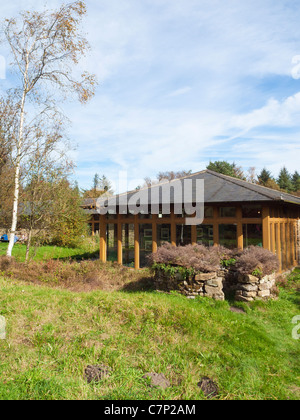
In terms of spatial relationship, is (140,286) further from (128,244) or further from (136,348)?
(136,348)

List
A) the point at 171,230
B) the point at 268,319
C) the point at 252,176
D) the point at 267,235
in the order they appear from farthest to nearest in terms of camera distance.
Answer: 1. the point at 252,176
2. the point at 171,230
3. the point at 267,235
4. the point at 268,319

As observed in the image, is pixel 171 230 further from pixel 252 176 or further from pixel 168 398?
pixel 252 176

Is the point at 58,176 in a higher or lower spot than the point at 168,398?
higher

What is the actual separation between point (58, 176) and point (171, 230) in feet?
19.5

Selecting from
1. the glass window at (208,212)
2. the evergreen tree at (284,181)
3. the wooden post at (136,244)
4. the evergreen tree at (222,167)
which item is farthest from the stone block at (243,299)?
the evergreen tree at (284,181)

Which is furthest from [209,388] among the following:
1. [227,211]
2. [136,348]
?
[227,211]

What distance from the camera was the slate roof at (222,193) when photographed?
1027 centimetres

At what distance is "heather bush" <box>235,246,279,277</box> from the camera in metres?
8.38

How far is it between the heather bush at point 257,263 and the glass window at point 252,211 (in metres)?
2.04

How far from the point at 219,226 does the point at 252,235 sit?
1288 millimetres

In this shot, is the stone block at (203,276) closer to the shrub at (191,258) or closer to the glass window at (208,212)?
the shrub at (191,258)

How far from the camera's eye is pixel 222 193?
11.5 meters
